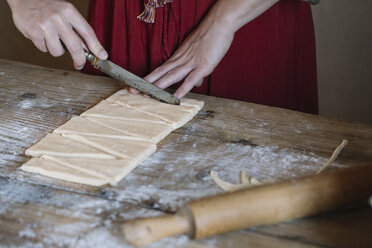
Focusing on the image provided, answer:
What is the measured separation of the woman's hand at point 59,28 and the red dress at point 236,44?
340mm

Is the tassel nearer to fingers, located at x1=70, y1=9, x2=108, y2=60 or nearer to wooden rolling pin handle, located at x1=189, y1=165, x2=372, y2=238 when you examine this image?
fingers, located at x1=70, y1=9, x2=108, y2=60

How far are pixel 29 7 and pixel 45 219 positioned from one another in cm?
99

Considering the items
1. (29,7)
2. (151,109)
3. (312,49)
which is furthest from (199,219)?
(312,49)

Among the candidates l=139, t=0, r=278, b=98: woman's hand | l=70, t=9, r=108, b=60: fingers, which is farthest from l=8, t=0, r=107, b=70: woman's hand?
l=139, t=0, r=278, b=98: woman's hand

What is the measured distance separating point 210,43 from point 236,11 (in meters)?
0.16

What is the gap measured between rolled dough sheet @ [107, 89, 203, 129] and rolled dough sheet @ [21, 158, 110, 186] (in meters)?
0.39

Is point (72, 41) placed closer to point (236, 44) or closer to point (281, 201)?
point (236, 44)

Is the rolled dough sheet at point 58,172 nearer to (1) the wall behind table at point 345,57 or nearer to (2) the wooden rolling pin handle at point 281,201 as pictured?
(2) the wooden rolling pin handle at point 281,201

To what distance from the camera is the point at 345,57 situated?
3.31 metres

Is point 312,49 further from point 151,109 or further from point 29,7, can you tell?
point 29,7

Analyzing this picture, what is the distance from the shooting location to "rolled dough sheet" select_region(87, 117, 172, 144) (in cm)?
144

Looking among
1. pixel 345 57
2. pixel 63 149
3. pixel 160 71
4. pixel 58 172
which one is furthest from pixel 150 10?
pixel 345 57

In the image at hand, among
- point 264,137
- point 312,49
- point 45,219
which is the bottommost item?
point 45,219

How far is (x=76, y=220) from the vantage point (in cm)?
109
